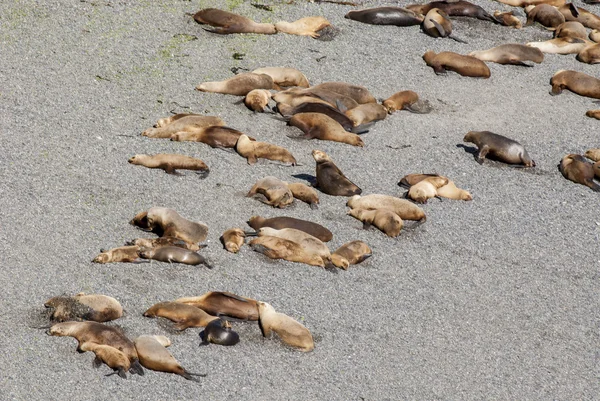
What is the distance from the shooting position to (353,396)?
17.9 ft

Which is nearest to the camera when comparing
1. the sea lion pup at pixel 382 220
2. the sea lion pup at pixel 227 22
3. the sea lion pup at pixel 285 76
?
the sea lion pup at pixel 382 220

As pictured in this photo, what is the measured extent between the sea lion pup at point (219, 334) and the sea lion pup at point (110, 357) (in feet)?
1.90

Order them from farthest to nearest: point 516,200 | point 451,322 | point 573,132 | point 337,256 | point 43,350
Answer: point 573,132 → point 516,200 → point 337,256 → point 451,322 → point 43,350

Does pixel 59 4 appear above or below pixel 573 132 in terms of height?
above

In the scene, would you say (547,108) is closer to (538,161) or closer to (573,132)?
(573,132)

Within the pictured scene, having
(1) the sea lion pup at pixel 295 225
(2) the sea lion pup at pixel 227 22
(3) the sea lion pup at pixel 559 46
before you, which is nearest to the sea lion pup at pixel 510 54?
(3) the sea lion pup at pixel 559 46

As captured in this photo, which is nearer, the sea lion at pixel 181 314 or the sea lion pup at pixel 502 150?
the sea lion at pixel 181 314

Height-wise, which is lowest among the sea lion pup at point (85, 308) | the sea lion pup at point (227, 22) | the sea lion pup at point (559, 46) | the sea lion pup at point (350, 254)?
the sea lion pup at point (559, 46)

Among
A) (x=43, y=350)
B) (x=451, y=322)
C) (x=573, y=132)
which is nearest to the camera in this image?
(x=43, y=350)

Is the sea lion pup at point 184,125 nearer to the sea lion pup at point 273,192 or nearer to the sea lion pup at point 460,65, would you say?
the sea lion pup at point 273,192

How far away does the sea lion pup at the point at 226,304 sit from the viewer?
5.96 metres

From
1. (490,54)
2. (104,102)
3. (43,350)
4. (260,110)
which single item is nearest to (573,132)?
(490,54)

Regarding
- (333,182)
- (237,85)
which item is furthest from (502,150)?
(237,85)

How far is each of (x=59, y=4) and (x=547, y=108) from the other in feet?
18.3
